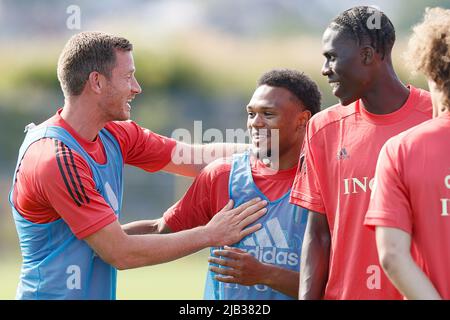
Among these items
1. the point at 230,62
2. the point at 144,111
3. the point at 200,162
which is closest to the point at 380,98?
the point at 200,162

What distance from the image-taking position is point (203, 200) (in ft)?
14.9

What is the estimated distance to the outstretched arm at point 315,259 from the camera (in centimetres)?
388

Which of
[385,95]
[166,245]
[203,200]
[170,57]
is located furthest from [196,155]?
[170,57]

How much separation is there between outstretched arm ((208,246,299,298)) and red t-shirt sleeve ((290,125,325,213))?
0.38 meters

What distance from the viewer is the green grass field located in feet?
47.5

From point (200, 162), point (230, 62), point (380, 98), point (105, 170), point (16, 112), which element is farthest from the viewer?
point (230, 62)

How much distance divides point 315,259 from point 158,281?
513 inches

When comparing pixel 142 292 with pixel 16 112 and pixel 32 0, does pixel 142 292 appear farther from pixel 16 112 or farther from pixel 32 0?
pixel 32 0

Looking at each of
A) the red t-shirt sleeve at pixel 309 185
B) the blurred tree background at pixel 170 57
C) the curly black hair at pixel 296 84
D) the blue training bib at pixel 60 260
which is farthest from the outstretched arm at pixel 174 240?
the blurred tree background at pixel 170 57

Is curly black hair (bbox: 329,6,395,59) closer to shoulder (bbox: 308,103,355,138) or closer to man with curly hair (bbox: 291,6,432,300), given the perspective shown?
man with curly hair (bbox: 291,6,432,300)

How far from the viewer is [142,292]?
15062 millimetres

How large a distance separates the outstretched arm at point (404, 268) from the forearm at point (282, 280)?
1.06 meters

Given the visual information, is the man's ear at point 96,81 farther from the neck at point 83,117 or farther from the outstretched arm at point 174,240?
the outstretched arm at point 174,240

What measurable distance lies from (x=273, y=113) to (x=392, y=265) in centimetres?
159
